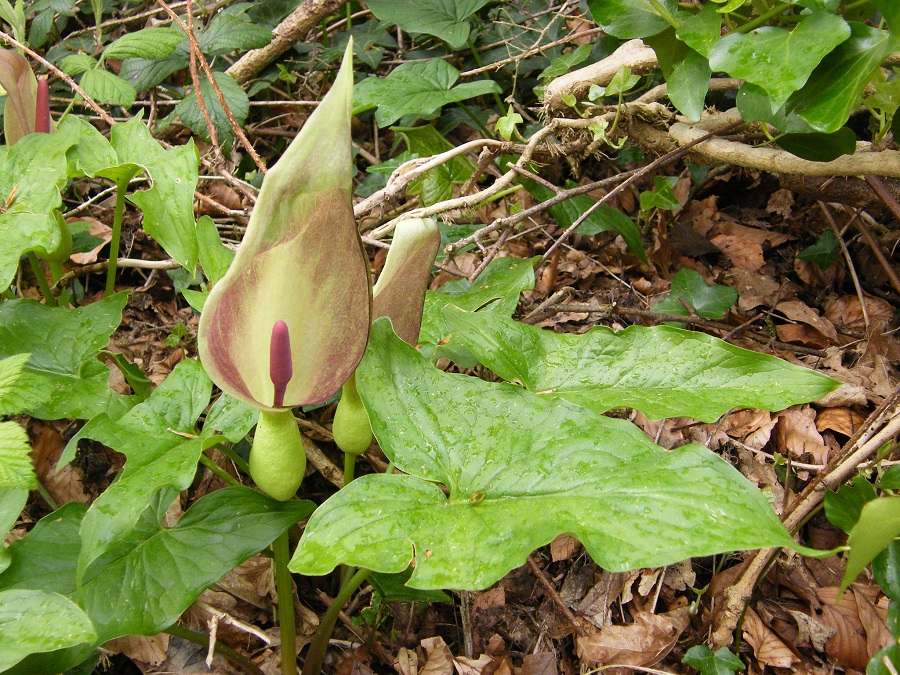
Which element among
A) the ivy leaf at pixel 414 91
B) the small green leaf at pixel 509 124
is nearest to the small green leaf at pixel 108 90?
the ivy leaf at pixel 414 91

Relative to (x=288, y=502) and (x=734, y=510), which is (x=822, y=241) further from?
(x=288, y=502)

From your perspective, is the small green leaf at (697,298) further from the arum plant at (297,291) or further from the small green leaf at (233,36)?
the small green leaf at (233,36)

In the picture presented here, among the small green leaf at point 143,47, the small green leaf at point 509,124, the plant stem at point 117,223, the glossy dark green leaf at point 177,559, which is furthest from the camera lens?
the small green leaf at point 143,47

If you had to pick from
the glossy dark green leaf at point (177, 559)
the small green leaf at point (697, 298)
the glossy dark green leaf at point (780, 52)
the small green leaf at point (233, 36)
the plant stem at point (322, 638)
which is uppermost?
the glossy dark green leaf at point (780, 52)

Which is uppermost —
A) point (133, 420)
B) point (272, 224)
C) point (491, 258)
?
point (272, 224)

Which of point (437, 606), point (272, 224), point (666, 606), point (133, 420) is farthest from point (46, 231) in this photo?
point (666, 606)

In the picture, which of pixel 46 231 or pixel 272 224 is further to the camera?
pixel 46 231

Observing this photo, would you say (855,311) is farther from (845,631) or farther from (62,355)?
(62,355)
